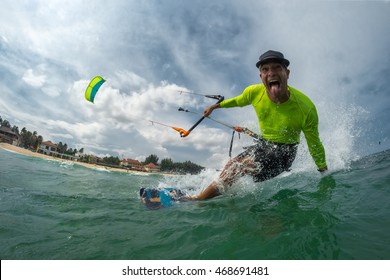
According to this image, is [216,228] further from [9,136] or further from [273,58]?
[9,136]

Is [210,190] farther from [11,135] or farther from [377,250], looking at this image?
[11,135]

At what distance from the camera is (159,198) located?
208 inches

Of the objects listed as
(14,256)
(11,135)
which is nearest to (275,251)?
(14,256)

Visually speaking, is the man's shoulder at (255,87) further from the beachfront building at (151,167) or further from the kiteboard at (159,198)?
the beachfront building at (151,167)

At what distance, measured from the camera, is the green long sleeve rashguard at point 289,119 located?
14.5 feet

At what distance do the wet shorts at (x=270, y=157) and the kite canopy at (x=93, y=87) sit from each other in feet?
20.4

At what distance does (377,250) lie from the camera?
246 cm

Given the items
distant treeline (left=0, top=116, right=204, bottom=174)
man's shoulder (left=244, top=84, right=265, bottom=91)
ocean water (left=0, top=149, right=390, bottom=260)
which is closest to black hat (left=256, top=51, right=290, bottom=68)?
man's shoulder (left=244, top=84, right=265, bottom=91)

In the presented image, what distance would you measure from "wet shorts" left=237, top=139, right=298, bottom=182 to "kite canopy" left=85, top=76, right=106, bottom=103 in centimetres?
621

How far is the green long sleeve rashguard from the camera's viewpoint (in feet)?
14.5

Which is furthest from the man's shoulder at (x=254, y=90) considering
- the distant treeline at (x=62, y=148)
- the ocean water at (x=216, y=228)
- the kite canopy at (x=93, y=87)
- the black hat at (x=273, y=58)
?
the distant treeline at (x=62, y=148)

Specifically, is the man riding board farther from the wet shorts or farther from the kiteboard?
the kiteboard
